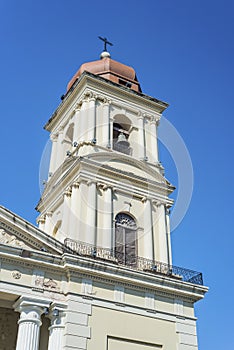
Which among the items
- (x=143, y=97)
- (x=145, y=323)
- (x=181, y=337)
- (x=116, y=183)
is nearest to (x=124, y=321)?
(x=145, y=323)

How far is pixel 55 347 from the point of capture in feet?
57.8

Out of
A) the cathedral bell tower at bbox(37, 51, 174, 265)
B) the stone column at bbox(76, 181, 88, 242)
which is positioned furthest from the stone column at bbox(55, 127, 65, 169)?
the stone column at bbox(76, 181, 88, 242)

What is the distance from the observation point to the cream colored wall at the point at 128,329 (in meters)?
18.5

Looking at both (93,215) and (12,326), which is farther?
(93,215)

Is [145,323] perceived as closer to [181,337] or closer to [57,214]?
[181,337]

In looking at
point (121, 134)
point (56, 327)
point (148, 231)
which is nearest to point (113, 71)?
point (121, 134)

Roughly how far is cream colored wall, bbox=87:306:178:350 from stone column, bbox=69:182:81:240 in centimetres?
458

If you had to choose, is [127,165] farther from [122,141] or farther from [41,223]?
[41,223]

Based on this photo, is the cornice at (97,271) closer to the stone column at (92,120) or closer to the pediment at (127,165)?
the pediment at (127,165)

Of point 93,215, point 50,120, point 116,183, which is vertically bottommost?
point 93,215

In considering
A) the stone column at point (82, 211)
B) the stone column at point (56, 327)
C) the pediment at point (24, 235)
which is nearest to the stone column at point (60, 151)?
the stone column at point (82, 211)

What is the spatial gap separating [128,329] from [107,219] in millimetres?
5885

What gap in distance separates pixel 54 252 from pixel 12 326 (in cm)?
340

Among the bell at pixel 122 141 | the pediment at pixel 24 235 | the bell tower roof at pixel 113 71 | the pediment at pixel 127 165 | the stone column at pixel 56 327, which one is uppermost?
the bell tower roof at pixel 113 71
